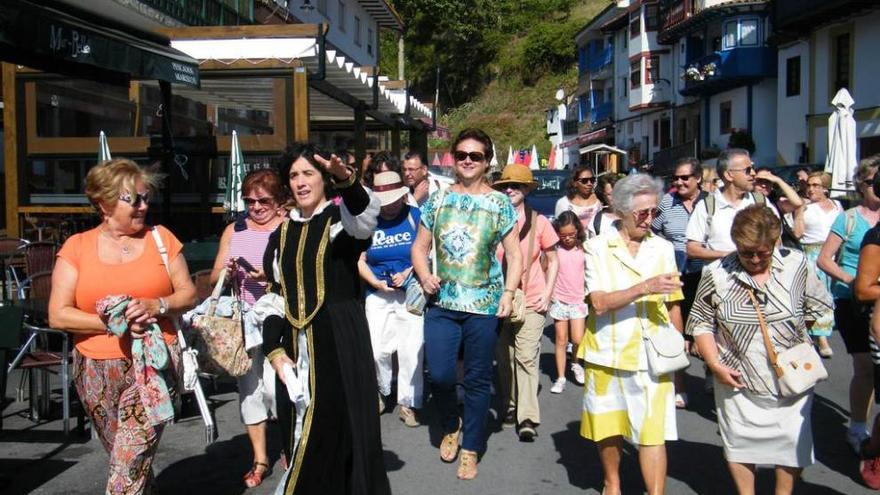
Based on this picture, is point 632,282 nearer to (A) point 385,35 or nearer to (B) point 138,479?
(B) point 138,479

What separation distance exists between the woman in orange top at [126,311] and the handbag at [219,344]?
0.91 metres

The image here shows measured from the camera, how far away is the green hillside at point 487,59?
224 feet

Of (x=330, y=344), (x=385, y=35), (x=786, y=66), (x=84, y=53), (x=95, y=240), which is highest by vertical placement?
(x=385, y=35)

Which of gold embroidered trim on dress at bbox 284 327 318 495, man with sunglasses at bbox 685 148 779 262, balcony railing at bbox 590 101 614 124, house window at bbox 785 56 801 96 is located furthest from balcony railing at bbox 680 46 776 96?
gold embroidered trim on dress at bbox 284 327 318 495

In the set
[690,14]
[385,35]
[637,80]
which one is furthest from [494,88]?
[690,14]

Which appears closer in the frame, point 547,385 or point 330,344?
point 330,344

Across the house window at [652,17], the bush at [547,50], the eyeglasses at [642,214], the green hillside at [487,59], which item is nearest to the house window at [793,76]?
the house window at [652,17]

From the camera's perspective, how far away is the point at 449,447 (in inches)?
222

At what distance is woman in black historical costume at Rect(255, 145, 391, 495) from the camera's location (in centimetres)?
386

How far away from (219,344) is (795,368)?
306 centimetres

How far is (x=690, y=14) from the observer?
4112 centimetres

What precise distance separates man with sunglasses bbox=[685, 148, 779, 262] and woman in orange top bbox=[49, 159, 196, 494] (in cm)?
400

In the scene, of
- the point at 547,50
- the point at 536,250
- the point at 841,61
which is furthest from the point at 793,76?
the point at 547,50

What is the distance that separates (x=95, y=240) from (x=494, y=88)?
6821 cm
